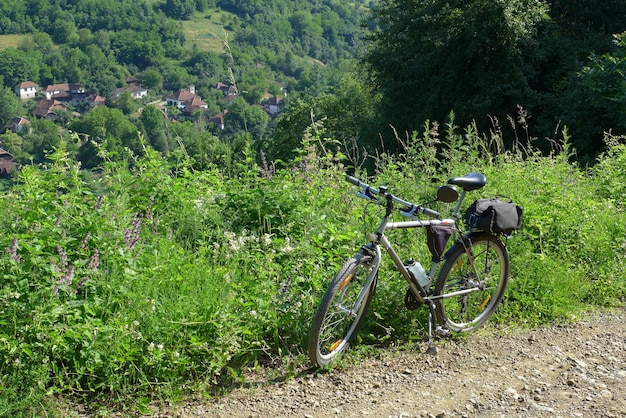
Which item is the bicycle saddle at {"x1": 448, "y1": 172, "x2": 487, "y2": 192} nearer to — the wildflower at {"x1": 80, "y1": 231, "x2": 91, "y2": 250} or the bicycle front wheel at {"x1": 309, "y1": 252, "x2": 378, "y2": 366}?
the bicycle front wheel at {"x1": 309, "y1": 252, "x2": 378, "y2": 366}

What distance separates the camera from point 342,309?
4.42m

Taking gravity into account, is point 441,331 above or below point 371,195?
below

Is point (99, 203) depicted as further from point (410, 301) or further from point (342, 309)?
point (410, 301)

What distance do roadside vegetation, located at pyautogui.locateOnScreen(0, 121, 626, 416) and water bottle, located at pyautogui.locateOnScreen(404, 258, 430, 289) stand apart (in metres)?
0.37

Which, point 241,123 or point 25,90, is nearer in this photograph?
point 241,123

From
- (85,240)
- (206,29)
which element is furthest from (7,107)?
(85,240)

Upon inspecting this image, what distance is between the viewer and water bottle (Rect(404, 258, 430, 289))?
470 cm

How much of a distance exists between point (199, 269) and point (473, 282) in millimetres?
1992

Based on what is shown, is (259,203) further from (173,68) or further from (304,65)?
(304,65)

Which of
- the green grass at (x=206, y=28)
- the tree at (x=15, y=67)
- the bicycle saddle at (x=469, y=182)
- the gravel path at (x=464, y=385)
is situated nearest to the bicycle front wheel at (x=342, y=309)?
the gravel path at (x=464, y=385)

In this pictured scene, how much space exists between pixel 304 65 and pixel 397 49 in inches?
4155

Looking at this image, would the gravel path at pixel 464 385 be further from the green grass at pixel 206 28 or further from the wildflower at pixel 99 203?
the green grass at pixel 206 28

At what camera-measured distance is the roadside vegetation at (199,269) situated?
392 cm

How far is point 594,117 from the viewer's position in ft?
59.5
